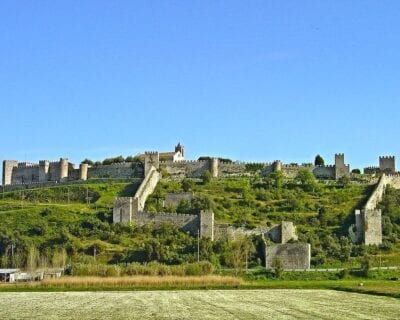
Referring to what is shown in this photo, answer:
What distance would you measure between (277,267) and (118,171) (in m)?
39.6

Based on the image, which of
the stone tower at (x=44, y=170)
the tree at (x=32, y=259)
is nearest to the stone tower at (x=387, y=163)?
the stone tower at (x=44, y=170)

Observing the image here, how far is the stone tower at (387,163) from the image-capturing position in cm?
9144

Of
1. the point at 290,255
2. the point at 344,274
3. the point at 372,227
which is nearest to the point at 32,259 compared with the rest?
the point at 290,255

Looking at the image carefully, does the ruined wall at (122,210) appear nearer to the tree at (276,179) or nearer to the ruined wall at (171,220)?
the ruined wall at (171,220)

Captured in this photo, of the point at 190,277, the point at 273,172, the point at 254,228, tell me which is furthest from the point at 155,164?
the point at 190,277

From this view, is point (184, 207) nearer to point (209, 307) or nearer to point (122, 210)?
point (122, 210)

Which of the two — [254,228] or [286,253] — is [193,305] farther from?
[254,228]

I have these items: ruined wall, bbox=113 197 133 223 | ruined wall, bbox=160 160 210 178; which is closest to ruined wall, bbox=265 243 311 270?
ruined wall, bbox=113 197 133 223

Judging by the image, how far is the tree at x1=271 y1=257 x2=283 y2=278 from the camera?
58.4 meters

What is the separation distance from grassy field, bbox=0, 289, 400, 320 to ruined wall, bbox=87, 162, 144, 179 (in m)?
53.8

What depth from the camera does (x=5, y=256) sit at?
213 feet

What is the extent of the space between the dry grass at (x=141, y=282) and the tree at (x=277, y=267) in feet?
19.6

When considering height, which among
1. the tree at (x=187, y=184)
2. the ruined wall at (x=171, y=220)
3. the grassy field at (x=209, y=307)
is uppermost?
the tree at (x=187, y=184)

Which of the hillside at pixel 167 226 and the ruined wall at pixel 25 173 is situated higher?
the ruined wall at pixel 25 173
